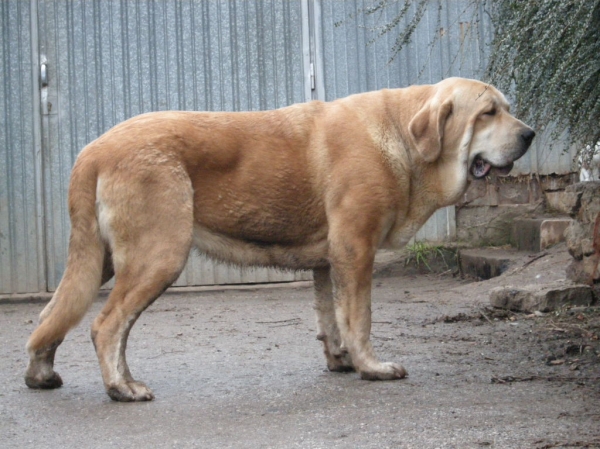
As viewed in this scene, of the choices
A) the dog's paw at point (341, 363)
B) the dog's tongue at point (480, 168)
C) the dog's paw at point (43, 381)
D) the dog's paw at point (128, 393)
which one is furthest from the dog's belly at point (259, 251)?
the dog's paw at point (43, 381)

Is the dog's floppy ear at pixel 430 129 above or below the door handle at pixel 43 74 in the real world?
below

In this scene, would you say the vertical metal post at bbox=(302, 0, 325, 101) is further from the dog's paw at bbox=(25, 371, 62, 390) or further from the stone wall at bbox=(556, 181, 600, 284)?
the dog's paw at bbox=(25, 371, 62, 390)

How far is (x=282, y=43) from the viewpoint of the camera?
9406 millimetres

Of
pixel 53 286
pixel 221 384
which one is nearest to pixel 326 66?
pixel 53 286

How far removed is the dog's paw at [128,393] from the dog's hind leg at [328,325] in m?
1.06

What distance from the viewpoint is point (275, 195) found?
462 centimetres

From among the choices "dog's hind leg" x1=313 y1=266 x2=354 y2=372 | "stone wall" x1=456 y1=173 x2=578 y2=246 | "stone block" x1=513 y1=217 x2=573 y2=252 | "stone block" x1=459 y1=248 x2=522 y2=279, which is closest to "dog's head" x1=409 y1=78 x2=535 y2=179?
"dog's hind leg" x1=313 y1=266 x2=354 y2=372

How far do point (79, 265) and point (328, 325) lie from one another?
140 centimetres

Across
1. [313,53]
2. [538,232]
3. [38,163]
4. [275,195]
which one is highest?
[313,53]

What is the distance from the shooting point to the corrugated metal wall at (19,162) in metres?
9.13

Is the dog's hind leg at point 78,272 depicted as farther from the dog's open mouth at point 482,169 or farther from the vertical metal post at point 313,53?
the vertical metal post at point 313,53

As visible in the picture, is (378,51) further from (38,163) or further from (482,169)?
(482,169)

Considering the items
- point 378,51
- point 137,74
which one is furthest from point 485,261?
point 137,74

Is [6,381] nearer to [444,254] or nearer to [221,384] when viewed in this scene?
[221,384]
